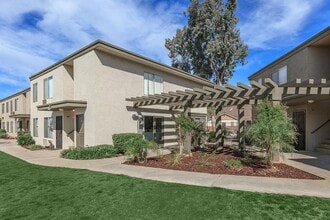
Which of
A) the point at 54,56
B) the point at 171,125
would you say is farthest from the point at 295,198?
the point at 54,56

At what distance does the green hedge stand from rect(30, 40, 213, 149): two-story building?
2.88ft

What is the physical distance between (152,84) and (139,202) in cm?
1358

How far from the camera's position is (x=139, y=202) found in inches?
235

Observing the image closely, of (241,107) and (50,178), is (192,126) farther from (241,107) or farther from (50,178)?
(50,178)

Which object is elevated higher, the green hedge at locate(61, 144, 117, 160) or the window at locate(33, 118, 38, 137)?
the window at locate(33, 118, 38, 137)

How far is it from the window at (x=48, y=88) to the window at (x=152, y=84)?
24.5ft

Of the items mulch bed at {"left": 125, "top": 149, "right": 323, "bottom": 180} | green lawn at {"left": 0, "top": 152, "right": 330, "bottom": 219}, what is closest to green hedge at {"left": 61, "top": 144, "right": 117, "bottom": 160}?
mulch bed at {"left": 125, "top": 149, "right": 323, "bottom": 180}

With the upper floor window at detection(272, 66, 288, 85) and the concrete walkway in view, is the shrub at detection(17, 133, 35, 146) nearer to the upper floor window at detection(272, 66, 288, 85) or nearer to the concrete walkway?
the concrete walkway

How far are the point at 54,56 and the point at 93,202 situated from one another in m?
23.2

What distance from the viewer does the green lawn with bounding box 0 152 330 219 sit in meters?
5.18

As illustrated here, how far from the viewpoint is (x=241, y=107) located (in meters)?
15.0

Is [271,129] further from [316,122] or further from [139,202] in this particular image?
[316,122]

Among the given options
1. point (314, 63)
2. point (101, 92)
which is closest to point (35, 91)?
point (101, 92)

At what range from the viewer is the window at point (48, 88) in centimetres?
1955
